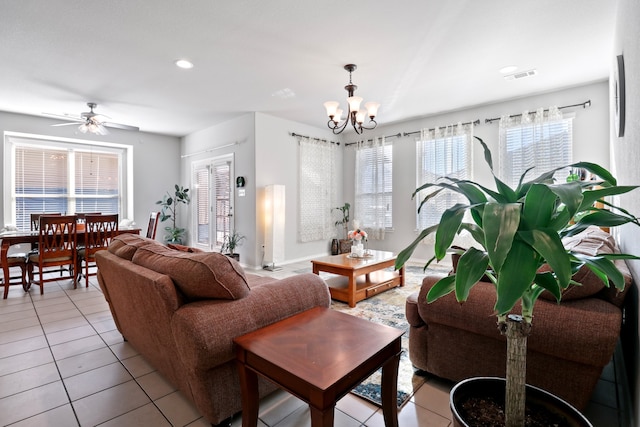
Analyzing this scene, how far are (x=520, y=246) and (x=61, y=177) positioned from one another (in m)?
7.56

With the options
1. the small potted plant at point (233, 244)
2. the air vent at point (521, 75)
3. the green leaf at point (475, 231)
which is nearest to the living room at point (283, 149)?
the small potted plant at point (233, 244)

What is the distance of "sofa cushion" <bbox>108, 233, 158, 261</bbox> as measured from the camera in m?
2.08

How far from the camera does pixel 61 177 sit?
5.89m

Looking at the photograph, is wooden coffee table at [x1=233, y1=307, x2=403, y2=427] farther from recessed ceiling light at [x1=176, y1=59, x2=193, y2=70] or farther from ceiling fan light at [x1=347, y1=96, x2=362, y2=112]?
recessed ceiling light at [x1=176, y1=59, x2=193, y2=70]

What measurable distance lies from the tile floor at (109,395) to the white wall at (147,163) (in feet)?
14.2

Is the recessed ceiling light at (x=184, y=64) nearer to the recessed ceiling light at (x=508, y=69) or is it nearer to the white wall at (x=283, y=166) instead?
the white wall at (x=283, y=166)

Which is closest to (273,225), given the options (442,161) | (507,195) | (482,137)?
(442,161)

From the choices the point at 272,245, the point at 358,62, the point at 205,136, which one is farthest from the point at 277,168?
the point at 358,62

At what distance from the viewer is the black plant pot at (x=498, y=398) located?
0.89 metres

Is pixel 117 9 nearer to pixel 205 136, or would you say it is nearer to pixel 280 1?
pixel 280 1

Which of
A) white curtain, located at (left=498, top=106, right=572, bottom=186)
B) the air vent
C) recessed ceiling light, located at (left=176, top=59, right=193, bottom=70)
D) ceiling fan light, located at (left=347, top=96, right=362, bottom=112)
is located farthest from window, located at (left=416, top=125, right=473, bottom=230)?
recessed ceiling light, located at (left=176, top=59, right=193, bottom=70)

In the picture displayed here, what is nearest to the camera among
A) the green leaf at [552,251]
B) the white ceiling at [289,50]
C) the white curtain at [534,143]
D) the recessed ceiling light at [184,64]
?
the green leaf at [552,251]

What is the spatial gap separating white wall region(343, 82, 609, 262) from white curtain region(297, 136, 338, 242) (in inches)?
19.1

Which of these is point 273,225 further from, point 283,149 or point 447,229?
point 447,229
